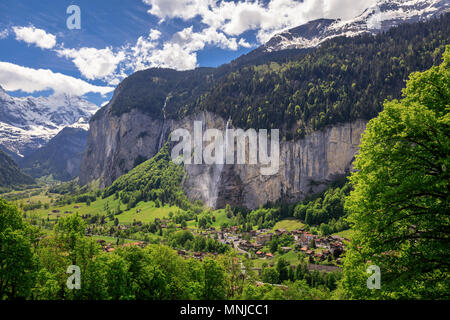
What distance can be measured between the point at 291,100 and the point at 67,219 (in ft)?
521

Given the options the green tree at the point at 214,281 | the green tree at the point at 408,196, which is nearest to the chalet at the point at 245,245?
the green tree at the point at 214,281

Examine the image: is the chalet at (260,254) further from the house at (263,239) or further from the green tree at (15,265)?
the green tree at (15,265)

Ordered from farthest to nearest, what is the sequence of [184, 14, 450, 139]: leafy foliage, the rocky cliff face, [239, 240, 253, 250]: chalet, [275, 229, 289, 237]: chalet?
[184, 14, 450, 139]: leafy foliage < the rocky cliff face < [275, 229, 289, 237]: chalet < [239, 240, 253, 250]: chalet

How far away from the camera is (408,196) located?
13414mm

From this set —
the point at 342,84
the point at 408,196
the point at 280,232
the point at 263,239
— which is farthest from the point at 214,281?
the point at 342,84

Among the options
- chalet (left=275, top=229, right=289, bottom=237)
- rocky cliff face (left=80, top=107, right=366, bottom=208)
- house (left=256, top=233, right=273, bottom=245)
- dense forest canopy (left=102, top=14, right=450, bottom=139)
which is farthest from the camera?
dense forest canopy (left=102, top=14, right=450, bottom=139)

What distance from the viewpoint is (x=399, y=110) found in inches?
553

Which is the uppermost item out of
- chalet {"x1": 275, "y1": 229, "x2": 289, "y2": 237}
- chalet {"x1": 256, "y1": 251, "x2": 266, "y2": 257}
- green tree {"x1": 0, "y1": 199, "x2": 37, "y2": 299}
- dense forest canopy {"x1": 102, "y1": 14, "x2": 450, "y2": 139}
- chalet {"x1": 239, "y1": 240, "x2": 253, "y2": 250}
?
dense forest canopy {"x1": 102, "y1": 14, "x2": 450, "y2": 139}

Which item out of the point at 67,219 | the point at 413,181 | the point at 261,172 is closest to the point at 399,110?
the point at 413,181

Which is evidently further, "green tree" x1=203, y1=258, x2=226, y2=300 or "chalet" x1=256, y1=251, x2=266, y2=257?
"chalet" x1=256, y1=251, x2=266, y2=257

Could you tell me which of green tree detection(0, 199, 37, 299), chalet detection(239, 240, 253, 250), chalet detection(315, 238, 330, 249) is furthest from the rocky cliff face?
green tree detection(0, 199, 37, 299)

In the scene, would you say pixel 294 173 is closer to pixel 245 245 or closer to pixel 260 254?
pixel 245 245

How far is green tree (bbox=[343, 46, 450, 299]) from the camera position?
12773 mm

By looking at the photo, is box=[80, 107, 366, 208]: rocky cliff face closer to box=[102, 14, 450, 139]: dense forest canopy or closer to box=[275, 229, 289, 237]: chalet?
box=[102, 14, 450, 139]: dense forest canopy
